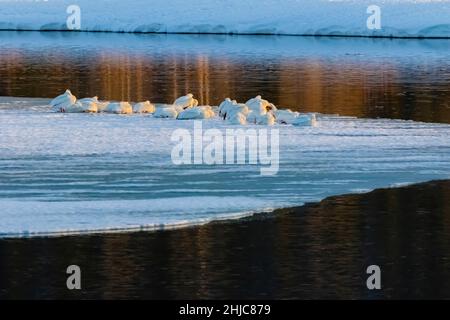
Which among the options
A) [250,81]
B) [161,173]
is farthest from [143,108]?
[250,81]

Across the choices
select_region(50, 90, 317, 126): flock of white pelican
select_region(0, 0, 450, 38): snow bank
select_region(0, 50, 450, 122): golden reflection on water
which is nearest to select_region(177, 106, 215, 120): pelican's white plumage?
select_region(50, 90, 317, 126): flock of white pelican

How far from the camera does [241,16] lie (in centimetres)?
5447

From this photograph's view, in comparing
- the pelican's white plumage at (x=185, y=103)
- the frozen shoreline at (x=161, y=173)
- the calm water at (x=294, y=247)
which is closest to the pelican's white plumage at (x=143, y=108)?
the pelican's white plumage at (x=185, y=103)

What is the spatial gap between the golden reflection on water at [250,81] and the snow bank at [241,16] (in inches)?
557

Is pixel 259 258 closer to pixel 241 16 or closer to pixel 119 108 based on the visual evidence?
pixel 119 108

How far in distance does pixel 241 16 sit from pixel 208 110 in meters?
37.9

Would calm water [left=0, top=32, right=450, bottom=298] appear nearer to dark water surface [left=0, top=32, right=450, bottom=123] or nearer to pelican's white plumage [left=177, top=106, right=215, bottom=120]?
dark water surface [left=0, top=32, right=450, bottom=123]

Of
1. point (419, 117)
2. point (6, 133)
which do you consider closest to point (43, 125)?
point (6, 133)

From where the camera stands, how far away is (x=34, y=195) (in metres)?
10.3

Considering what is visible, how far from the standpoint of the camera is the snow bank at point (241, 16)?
4847 centimetres

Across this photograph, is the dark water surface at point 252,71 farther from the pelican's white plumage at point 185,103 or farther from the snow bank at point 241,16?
the pelican's white plumage at point 185,103

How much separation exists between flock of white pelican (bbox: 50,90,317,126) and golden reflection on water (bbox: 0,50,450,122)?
179 cm
